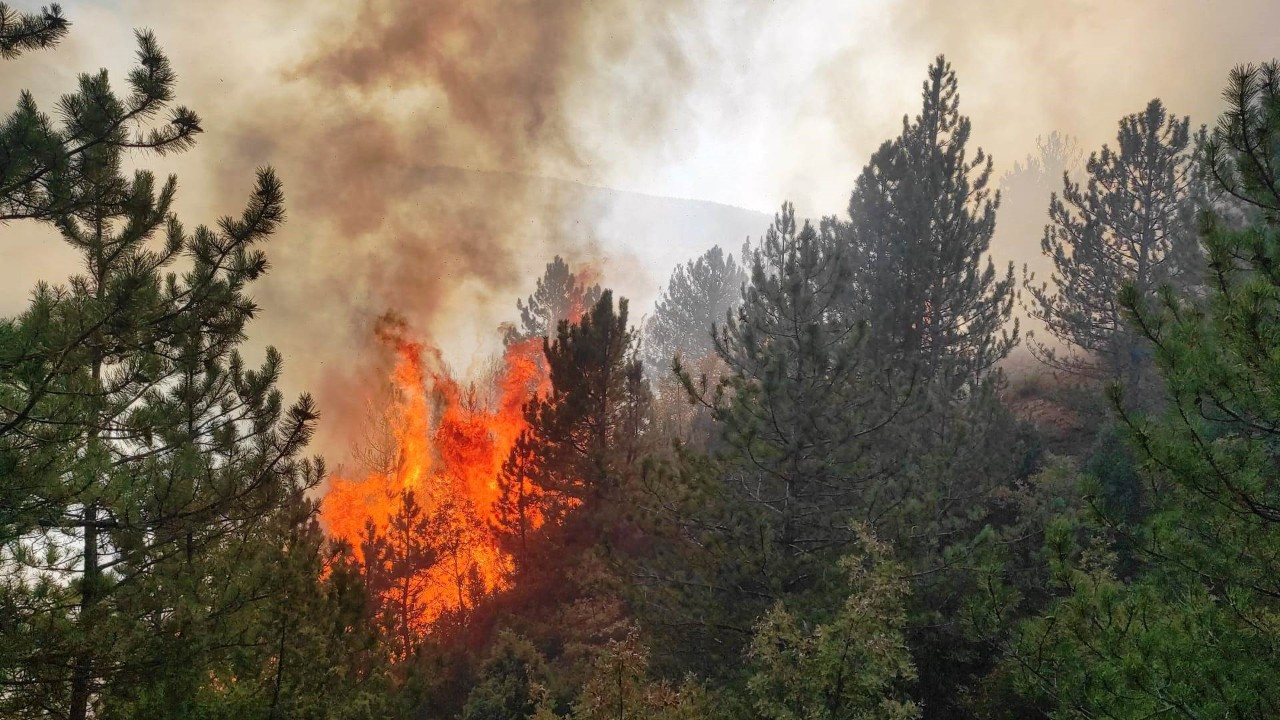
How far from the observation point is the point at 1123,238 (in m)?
18.9

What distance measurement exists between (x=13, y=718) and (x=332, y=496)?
34691 millimetres

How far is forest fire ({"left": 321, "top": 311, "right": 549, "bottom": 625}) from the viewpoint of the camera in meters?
20.4

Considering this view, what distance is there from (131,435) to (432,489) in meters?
29.0

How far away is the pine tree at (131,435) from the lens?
4457mm

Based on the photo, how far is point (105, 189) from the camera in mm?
4961

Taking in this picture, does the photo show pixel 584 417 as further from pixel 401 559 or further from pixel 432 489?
pixel 432 489

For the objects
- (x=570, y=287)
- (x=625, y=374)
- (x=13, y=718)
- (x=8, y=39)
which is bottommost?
(x=13, y=718)

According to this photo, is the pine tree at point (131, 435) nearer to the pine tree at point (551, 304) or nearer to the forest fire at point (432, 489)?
the forest fire at point (432, 489)

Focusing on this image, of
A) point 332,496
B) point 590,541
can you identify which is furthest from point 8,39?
point 332,496

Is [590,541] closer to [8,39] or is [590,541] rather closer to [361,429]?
[8,39]

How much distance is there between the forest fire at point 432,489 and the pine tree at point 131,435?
743 cm

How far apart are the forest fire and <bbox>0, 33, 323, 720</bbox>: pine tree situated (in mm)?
7434

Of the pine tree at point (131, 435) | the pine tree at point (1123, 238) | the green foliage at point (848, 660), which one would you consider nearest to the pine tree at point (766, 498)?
the green foliage at point (848, 660)

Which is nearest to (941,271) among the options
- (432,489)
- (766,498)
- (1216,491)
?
(766,498)
